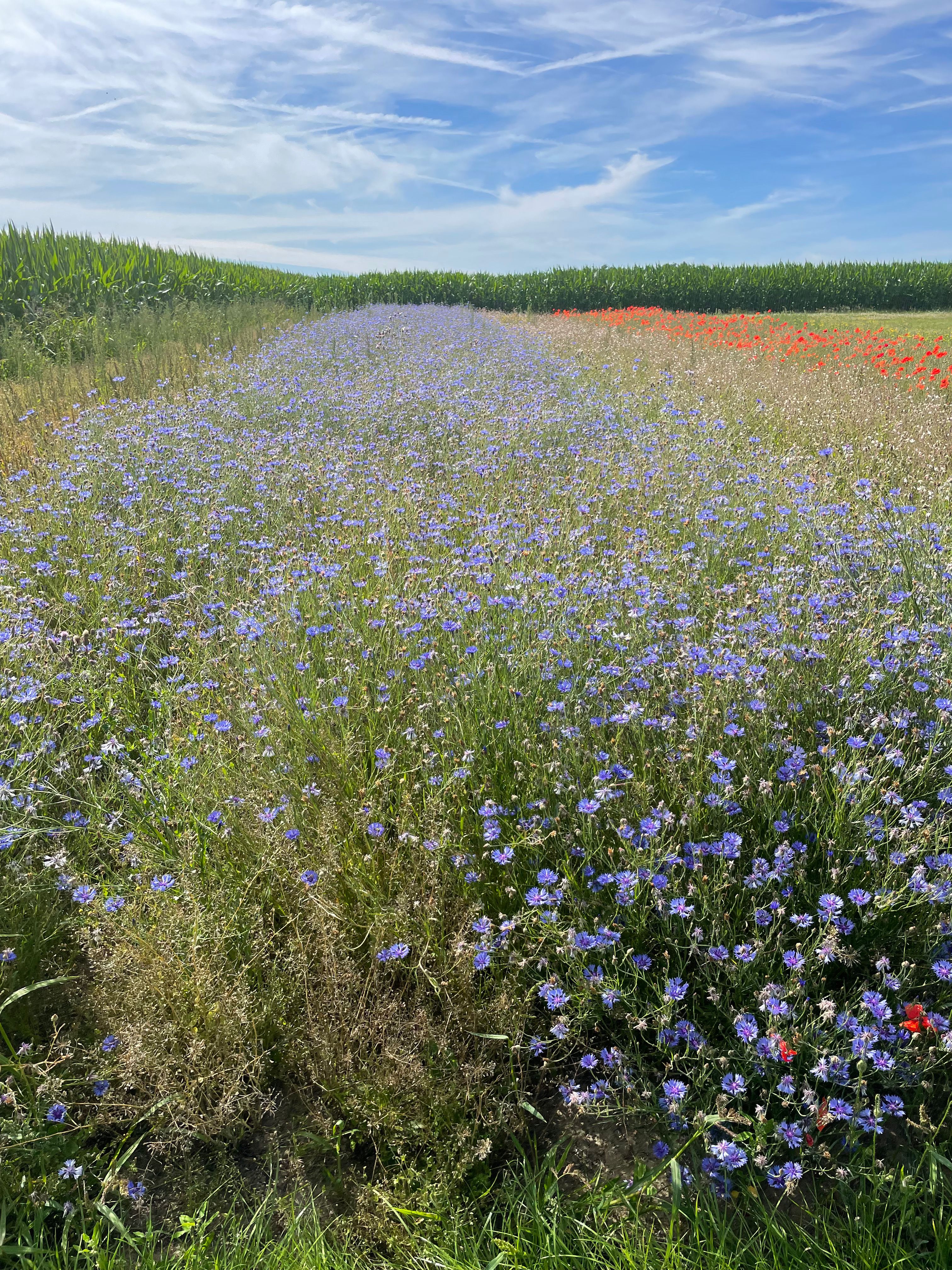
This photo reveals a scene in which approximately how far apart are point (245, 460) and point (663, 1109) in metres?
5.26

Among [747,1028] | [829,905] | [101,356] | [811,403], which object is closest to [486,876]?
[747,1028]

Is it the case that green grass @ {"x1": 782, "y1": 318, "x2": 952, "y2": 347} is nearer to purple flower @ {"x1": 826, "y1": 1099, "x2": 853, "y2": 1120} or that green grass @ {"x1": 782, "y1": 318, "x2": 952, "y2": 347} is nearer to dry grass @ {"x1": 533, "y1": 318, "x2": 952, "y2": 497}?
dry grass @ {"x1": 533, "y1": 318, "x2": 952, "y2": 497}

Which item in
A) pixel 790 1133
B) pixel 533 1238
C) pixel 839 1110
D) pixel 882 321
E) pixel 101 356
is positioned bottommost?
pixel 533 1238

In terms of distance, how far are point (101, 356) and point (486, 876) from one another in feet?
38.1

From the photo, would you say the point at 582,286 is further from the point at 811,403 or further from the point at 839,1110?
the point at 839,1110

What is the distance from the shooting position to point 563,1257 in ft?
5.52

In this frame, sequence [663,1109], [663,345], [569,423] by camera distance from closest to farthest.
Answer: [663,1109] → [569,423] → [663,345]

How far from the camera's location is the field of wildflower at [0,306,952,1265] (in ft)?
6.40

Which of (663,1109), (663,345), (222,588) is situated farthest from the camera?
(663,345)

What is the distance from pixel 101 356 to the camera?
11359 mm

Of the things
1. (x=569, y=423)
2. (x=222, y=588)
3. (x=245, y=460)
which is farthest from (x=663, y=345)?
(x=222, y=588)

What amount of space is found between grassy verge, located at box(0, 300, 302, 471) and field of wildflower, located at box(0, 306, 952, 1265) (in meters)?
4.94

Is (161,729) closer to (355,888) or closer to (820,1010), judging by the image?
(355,888)

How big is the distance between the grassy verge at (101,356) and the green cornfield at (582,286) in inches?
126
